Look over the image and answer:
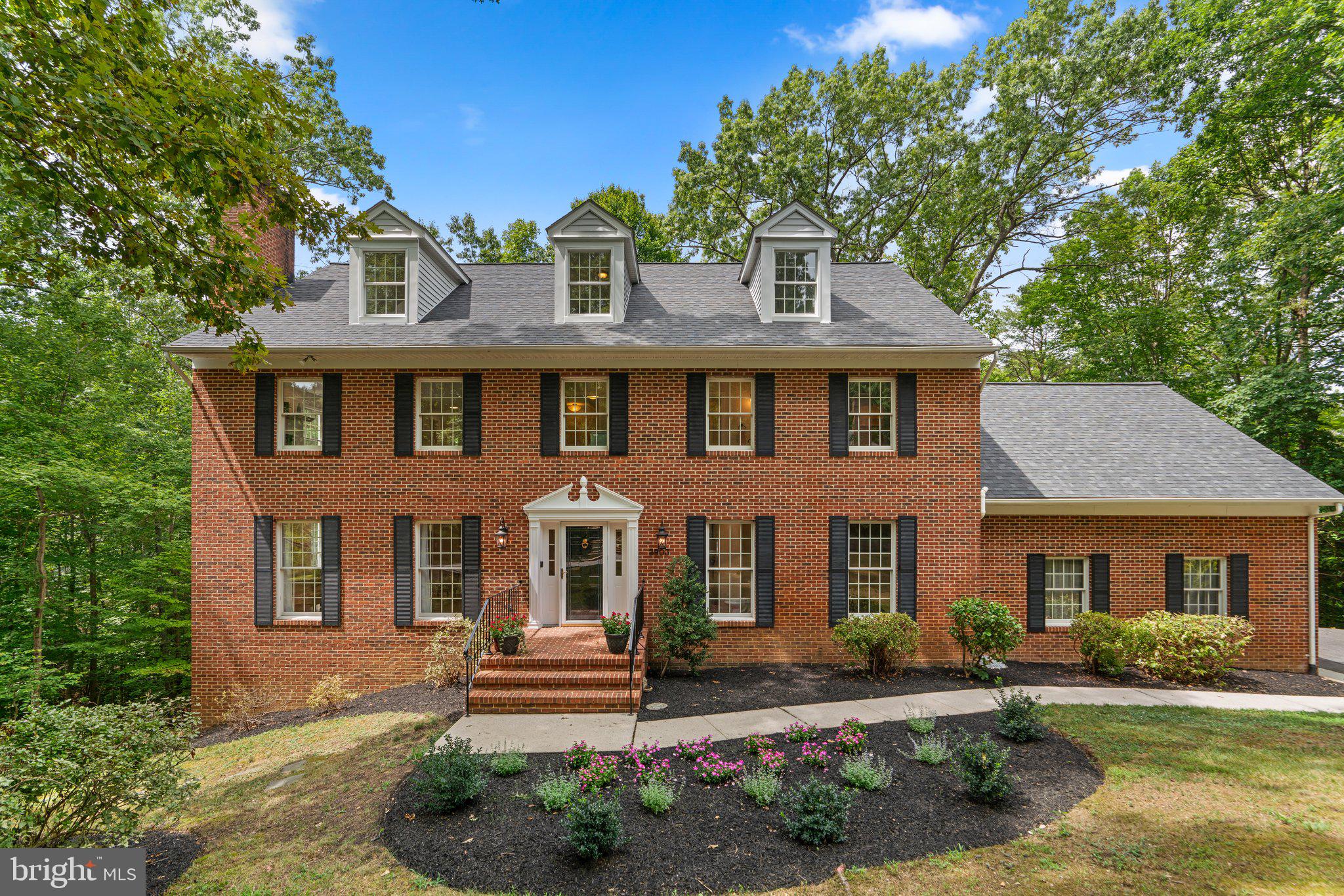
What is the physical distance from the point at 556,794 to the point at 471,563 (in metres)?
5.74

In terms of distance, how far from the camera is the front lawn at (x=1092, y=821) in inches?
159

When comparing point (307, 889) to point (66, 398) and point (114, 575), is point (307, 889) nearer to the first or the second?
point (114, 575)

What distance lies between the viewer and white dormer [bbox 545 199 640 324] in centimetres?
1050

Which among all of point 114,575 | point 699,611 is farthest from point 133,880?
point 114,575

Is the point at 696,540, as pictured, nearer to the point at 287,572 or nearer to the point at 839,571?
the point at 839,571

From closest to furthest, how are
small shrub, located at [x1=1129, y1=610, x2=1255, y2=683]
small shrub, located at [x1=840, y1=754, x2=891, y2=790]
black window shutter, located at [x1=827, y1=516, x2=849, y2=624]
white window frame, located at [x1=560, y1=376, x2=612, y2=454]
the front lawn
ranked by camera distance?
1. the front lawn
2. small shrub, located at [x1=840, y1=754, x2=891, y2=790]
3. small shrub, located at [x1=1129, y1=610, x2=1255, y2=683]
4. black window shutter, located at [x1=827, y1=516, x2=849, y2=624]
5. white window frame, located at [x1=560, y1=376, x2=612, y2=454]

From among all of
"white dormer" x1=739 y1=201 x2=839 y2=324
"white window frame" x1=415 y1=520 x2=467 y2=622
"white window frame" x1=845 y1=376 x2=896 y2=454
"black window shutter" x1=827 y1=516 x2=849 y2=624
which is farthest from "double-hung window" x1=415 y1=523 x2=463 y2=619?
"white window frame" x1=845 y1=376 x2=896 y2=454

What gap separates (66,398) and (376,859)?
16104mm

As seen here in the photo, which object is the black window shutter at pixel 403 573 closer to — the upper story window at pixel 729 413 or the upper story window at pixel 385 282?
the upper story window at pixel 385 282

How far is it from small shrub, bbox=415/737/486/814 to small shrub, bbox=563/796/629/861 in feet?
4.14

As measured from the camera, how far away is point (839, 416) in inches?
391

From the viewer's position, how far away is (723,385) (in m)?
10.2

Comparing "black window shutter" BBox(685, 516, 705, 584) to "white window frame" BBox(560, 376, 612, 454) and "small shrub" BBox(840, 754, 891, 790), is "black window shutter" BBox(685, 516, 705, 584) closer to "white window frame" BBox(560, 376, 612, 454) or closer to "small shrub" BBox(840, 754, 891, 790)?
"white window frame" BBox(560, 376, 612, 454)

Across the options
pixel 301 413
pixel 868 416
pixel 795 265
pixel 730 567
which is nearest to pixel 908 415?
pixel 868 416
